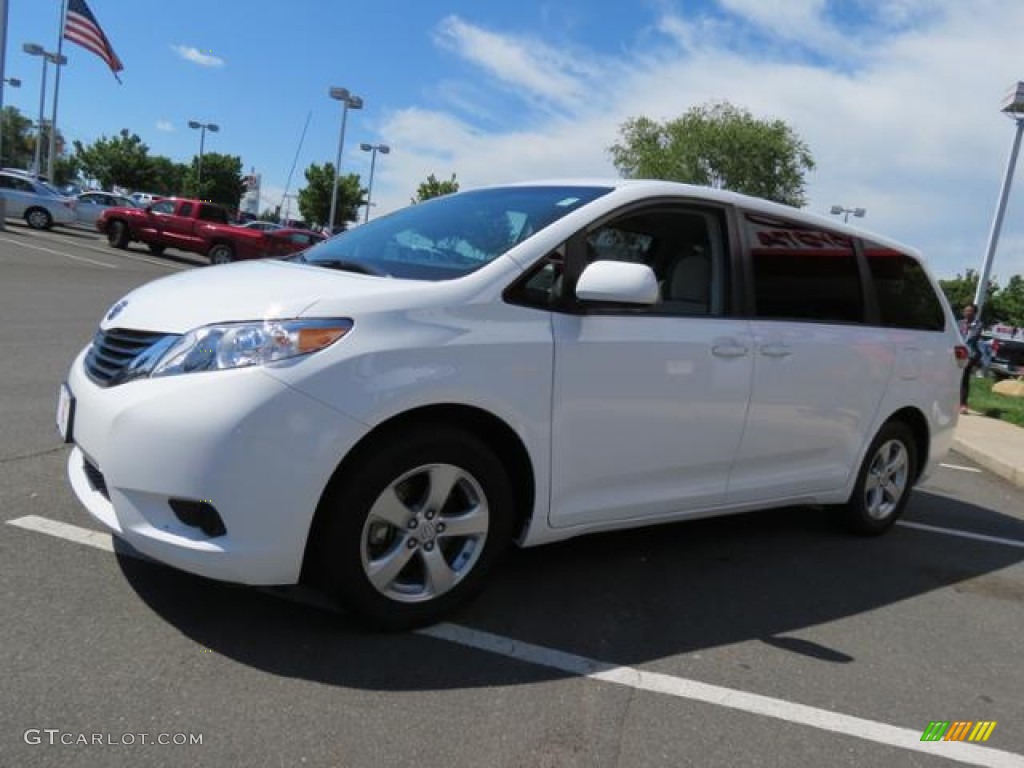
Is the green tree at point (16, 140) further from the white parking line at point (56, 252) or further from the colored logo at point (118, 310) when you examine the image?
the colored logo at point (118, 310)

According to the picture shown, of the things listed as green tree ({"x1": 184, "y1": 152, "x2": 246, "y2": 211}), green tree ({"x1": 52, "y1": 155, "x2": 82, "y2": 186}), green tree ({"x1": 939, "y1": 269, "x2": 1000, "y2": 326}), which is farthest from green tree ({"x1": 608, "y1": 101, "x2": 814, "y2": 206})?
green tree ({"x1": 52, "y1": 155, "x2": 82, "y2": 186})

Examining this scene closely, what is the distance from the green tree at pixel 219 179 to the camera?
69.4m

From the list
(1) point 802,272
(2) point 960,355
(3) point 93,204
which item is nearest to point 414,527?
(1) point 802,272

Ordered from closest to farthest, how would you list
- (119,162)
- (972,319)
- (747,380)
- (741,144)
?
(747,380)
(972,319)
(741,144)
(119,162)

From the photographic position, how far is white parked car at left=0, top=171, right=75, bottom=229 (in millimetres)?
25609

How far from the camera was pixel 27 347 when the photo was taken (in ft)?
26.4

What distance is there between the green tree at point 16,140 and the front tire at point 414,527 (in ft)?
369

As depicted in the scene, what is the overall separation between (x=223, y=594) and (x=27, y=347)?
585 centimetres

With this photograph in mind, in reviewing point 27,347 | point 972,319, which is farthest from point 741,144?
point 27,347

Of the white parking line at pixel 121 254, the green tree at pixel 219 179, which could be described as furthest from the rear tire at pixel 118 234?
the green tree at pixel 219 179

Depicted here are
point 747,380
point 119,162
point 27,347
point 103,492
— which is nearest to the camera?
point 103,492

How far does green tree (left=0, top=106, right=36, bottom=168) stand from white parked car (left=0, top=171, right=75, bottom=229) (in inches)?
3325

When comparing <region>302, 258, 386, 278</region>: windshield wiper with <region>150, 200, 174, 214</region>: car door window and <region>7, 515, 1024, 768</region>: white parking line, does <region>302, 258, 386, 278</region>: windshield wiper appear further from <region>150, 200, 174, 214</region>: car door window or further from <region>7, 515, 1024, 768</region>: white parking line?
<region>150, 200, 174, 214</region>: car door window

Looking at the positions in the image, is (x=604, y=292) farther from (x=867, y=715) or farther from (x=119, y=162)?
(x=119, y=162)
